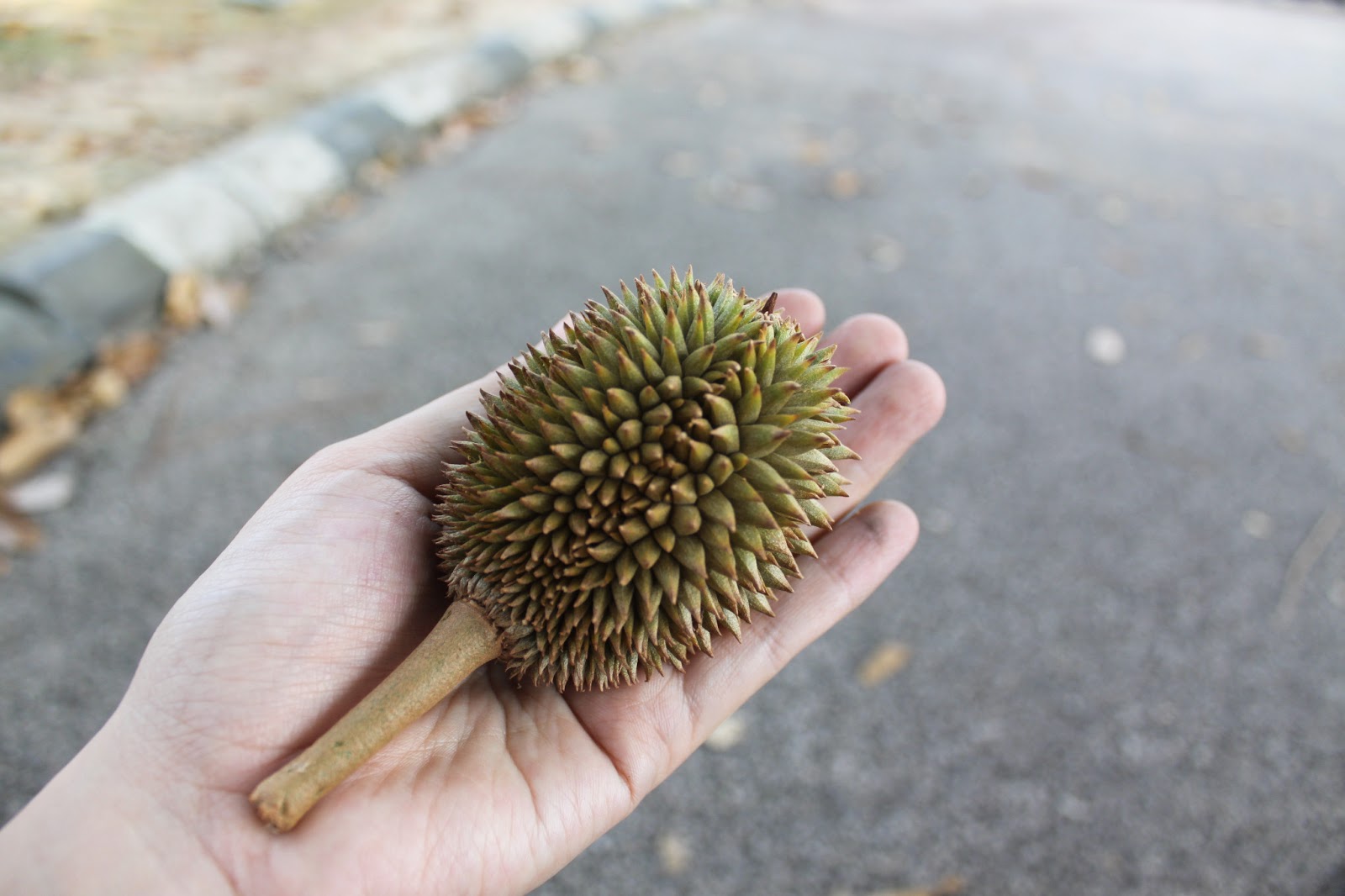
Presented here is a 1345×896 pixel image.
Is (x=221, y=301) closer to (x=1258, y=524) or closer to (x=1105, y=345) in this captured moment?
(x=1105, y=345)

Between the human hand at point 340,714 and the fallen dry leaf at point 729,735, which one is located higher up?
the human hand at point 340,714

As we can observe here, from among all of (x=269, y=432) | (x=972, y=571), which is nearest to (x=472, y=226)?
(x=269, y=432)

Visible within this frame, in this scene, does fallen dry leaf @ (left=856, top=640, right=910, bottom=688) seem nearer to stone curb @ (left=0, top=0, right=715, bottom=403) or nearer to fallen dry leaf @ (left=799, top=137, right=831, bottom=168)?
stone curb @ (left=0, top=0, right=715, bottom=403)

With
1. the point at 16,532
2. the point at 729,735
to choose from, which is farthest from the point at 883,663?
the point at 16,532

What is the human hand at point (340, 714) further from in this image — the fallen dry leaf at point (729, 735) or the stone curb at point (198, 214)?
the stone curb at point (198, 214)

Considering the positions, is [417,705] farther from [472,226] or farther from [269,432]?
[472,226]

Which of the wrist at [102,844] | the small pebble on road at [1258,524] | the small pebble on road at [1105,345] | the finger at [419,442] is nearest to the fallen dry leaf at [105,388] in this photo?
the finger at [419,442]

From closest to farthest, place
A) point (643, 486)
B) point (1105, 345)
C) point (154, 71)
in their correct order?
point (643, 486)
point (1105, 345)
point (154, 71)
